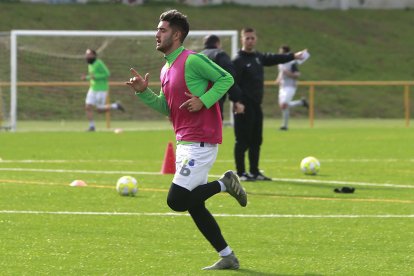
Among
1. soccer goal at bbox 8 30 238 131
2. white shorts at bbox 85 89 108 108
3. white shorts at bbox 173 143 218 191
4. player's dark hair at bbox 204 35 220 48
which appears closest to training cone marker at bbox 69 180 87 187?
player's dark hair at bbox 204 35 220 48

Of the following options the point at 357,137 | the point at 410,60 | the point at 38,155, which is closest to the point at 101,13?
the point at 410,60

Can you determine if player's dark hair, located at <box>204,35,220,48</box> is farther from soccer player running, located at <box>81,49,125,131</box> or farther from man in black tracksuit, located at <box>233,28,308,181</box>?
soccer player running, located at <box>81,49,125,131</box>

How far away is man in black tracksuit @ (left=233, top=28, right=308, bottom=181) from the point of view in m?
16.9

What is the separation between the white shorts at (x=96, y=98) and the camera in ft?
103

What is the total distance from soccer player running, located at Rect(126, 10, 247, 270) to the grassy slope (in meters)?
33.9

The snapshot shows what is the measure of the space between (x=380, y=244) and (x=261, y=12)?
46.7m

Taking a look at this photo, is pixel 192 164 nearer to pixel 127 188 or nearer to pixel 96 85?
pixel 127 188

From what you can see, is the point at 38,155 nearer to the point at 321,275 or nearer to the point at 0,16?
the point at 321,275

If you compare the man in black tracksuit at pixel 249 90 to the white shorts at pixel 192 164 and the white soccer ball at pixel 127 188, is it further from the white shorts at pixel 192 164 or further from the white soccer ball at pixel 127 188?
the white shorts at pixel 192 164

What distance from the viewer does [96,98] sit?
31.7 m

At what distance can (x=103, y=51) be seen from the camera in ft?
121

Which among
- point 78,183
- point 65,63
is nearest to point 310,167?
point 78,183

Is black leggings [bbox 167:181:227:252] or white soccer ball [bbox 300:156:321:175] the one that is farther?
white soccer ball [bbox 300:156:321:175]

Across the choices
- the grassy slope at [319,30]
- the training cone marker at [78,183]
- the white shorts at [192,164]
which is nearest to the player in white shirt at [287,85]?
the grassy slope at [319,30]
